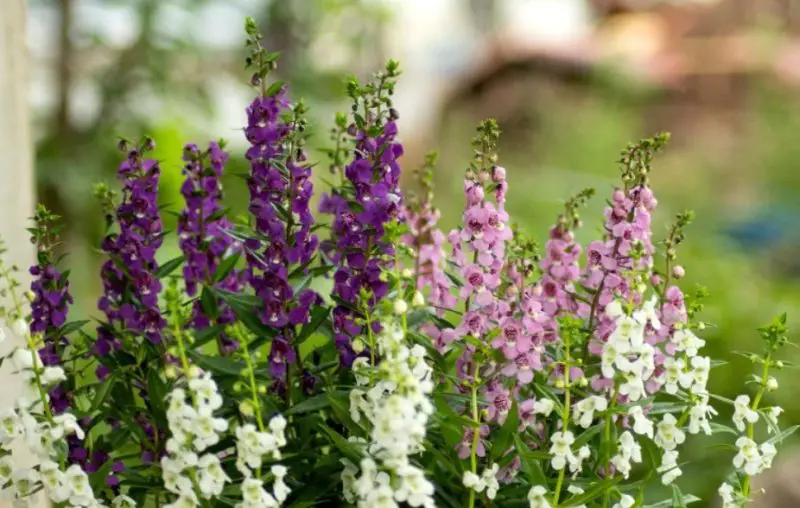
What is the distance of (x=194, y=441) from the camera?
0.86 meters

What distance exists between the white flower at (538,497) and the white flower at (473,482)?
4 centimetres

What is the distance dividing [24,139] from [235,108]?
12.0 feet

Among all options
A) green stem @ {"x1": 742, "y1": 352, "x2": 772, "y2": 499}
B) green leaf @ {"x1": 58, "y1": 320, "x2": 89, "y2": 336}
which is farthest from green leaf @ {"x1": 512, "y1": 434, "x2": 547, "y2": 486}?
green leaf @ {"x1": 58, "y1": 320, "x2": 89, "y2": 336}

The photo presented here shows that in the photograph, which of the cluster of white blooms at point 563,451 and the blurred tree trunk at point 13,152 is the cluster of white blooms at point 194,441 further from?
the blurred tree trunk at point 13,152

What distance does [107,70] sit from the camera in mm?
3674

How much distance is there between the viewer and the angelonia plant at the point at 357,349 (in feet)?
3.06

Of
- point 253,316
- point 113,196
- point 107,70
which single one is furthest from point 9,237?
point 107,70

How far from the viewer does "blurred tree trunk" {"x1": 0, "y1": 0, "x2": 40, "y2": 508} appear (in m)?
1.38

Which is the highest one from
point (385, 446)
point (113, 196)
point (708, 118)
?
point (708, 118)

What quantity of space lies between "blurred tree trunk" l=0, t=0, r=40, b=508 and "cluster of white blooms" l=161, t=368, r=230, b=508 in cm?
57

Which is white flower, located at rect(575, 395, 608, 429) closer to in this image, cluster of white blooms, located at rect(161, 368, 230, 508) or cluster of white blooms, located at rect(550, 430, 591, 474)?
cluster of white blooms, located at rect(550, 430, 591, 474)

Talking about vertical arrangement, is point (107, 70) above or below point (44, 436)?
above

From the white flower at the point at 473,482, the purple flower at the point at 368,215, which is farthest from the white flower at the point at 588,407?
the purple flower at the point at 368,215

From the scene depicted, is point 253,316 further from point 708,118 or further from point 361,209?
point 708,118
